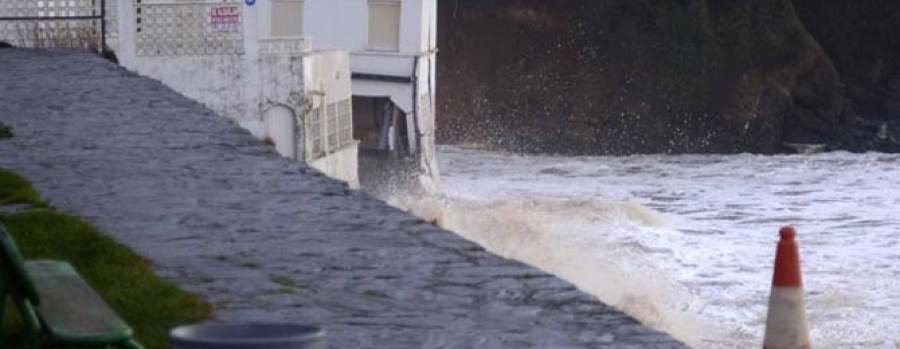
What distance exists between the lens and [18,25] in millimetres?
16953

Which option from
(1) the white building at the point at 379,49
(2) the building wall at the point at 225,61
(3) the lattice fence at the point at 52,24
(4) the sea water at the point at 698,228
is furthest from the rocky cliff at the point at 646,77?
(3) the lattice fence at the point at 52,24

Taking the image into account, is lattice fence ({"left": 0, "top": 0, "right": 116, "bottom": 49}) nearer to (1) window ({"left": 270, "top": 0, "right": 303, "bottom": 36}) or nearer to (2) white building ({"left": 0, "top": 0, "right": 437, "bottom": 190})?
(2) white building ({"left": 0, "top": 0, "right": 437, "bottom": 190})

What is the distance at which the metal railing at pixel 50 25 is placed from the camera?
16.8m

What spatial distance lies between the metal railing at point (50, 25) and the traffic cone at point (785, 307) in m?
10.6

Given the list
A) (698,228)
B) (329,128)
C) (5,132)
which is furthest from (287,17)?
(5,132)

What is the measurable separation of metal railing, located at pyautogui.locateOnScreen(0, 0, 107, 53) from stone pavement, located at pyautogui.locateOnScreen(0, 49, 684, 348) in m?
6.32

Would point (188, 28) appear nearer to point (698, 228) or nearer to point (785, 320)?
point (698, 228)

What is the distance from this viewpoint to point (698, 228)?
26.8m

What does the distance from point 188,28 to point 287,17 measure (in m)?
8.15

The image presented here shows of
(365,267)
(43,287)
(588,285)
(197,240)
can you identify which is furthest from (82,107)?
(588,285)

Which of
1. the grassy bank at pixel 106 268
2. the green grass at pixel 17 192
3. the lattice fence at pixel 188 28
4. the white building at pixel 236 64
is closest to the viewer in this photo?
the grassy bank at pixel 106 268

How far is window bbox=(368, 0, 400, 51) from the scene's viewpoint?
25844 millimetres

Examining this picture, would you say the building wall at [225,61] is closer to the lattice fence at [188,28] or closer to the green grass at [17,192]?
the lattice fence at [188,28]

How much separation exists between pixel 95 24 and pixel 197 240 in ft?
36.7
